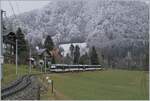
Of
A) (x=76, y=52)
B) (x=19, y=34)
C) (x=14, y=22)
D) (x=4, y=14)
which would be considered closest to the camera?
(x=4, y=14)

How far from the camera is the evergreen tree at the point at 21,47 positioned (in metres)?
104

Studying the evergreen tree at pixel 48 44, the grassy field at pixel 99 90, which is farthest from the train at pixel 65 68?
the grassy field at pixel 99 90

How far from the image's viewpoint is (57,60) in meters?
138

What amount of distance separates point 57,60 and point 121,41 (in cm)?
4666

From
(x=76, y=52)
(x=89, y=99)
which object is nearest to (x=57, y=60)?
(x=76, y=52)

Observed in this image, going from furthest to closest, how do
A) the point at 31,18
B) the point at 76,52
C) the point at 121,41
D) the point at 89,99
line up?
the point at 31,18
the point at 121,41
the point at 76,52
the point at 89,99

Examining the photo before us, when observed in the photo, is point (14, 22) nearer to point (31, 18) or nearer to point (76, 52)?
point (76, 52)

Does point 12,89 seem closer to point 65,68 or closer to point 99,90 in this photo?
point 99,90

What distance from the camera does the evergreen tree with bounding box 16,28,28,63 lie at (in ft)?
343

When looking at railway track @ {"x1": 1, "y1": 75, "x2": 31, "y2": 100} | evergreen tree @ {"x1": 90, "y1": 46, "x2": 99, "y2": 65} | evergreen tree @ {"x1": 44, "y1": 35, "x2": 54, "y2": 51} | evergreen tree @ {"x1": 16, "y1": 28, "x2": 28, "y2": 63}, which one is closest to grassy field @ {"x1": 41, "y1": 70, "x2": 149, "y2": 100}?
railway track @ {"x1": 1, "y1": 75, "x2": 31, "y2": 100}

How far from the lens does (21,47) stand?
106375mm

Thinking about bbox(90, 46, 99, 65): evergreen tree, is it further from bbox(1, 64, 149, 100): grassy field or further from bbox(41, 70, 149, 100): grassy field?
bbox(41, 70, 149, 100): grassy field

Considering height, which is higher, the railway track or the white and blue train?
the railway track

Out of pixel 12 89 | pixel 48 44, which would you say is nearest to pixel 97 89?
pixel 12 89
